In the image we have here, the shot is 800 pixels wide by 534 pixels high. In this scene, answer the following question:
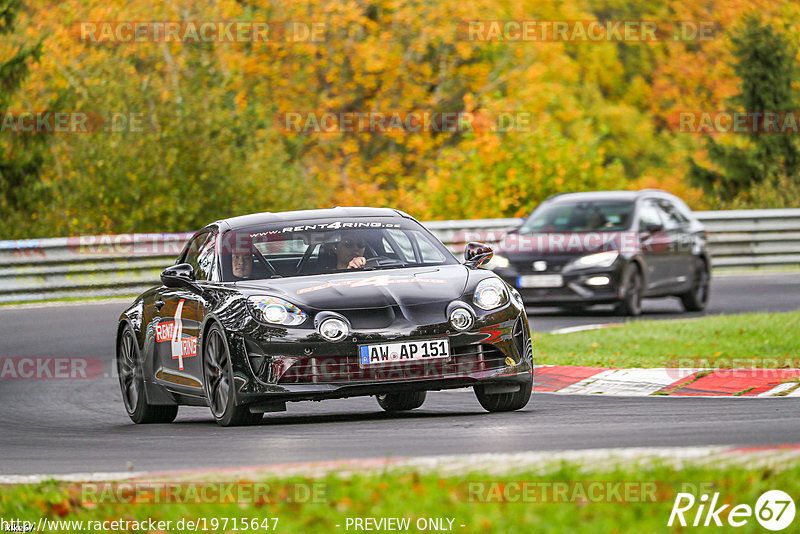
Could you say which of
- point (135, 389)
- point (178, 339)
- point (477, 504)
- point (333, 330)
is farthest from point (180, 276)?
point (477, 504)

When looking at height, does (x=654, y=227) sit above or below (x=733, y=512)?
below

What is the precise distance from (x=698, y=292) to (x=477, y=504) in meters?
15.8

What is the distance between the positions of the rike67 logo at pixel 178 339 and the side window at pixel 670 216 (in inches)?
450

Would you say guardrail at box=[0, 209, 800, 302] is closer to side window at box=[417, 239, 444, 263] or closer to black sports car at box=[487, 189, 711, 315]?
black sports car at box=[487, 189, 711, 315]

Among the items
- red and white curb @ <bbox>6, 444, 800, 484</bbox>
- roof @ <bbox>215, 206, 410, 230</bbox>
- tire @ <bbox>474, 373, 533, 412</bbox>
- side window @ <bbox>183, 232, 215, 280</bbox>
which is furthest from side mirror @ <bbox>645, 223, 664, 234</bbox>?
red and white curb @ <bbox>6, 444, 800, 484</bbox>

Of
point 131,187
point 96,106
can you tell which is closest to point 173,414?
point 131,187

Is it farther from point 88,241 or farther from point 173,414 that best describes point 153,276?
point 173,414

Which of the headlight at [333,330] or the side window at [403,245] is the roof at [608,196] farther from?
the headlight at [333,330]

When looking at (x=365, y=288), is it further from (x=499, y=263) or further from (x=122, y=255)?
(x=122, y=255)

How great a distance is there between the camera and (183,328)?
11.1 metres

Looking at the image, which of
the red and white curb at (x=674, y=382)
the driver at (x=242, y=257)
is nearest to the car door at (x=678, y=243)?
the red and white curb at (x=674, y=382)

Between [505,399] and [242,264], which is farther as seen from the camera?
[242,264]

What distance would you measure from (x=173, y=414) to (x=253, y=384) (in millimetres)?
2192

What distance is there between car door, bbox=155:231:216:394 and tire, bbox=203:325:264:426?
0.56 ft
